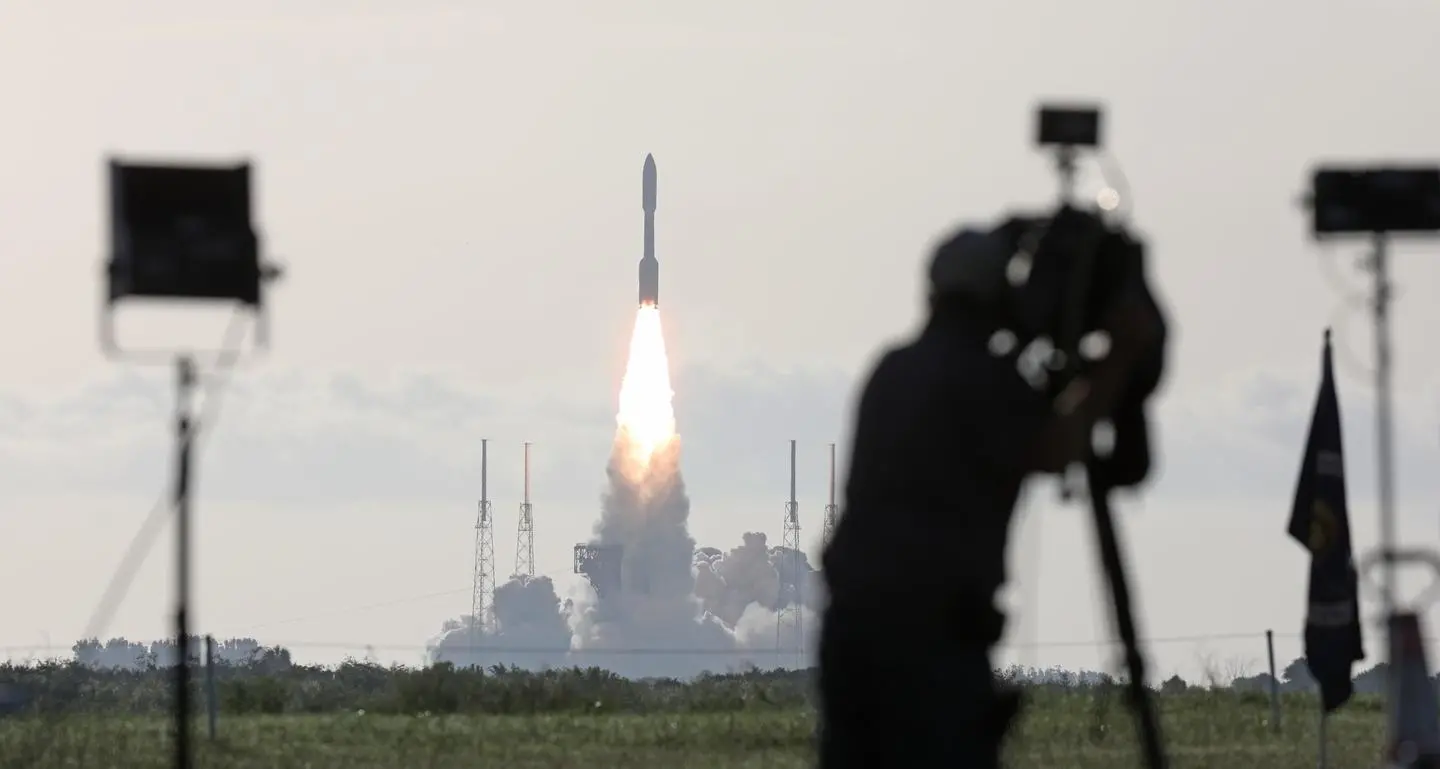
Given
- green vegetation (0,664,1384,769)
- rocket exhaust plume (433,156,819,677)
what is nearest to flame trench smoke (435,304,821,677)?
rocket exhaust plume (433,156,819,677)

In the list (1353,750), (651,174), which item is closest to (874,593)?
(1353,750)

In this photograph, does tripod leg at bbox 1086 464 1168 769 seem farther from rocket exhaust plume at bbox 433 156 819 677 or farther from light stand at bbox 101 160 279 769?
rocket exhaust plume at bbox 433 156 819 677

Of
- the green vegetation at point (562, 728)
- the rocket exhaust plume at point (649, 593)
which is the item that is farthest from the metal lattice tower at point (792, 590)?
the green vegetation at point (562, 728)

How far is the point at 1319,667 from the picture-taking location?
20812 millimetres

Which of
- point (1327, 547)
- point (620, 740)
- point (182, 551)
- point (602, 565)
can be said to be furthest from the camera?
point (602, 565)

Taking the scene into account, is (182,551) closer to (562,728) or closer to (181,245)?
(181,245)

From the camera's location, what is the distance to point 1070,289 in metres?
8.48

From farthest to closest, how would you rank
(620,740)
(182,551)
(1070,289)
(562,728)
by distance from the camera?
(562,728) < (620,740) < (182,551) < (1070,289)

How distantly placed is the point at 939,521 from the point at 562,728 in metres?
19.0

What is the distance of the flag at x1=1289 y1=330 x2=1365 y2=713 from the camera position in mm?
20719

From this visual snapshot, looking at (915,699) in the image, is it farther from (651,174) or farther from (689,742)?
(651,174)

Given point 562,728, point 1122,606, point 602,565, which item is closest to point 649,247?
point 602,565

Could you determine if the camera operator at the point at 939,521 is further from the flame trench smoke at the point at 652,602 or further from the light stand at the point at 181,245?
the flame trench smoke at the point at 652,602

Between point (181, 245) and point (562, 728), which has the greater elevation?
point (181, 245)
